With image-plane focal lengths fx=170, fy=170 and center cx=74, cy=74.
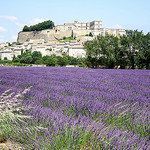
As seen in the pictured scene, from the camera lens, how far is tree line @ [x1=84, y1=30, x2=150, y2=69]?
2114 centimetres

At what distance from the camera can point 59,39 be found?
327ft

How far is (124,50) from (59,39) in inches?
3201

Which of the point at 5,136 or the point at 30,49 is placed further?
the point at 30,49

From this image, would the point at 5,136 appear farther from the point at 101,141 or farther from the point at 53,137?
the point at 101,141

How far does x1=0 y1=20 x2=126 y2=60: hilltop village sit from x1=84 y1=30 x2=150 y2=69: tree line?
6122cm

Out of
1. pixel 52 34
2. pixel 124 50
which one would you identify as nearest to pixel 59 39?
pixel 52 34

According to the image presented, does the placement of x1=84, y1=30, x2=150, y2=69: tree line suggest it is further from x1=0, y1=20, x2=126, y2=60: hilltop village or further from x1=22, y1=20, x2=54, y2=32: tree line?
x1=22, y1=20, x2=54, y2=32: tree line

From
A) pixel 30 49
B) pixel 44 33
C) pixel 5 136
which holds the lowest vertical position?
pixel 5 136

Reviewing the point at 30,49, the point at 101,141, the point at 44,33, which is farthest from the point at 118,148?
the point at 44,33

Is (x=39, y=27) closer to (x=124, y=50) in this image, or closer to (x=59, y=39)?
(x=59, y=39)

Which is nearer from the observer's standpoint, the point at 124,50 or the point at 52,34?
the point at 124,50

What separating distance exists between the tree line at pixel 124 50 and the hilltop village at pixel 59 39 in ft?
201

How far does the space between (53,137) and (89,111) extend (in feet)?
3.13

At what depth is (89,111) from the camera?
2244mm
